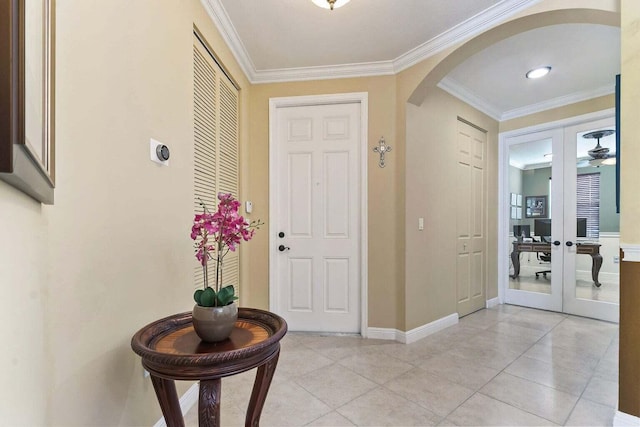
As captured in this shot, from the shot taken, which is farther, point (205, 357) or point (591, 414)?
point (591, 414)

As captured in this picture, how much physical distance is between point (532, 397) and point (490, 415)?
0.43 m

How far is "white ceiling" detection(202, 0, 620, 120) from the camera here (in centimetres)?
218

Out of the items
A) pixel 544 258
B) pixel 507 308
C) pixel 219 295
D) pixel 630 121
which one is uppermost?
pixel 630 121

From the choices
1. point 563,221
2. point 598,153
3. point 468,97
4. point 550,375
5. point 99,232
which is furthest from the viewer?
point 563,221

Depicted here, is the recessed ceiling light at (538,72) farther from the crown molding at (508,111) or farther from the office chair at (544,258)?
the office chair at (544,258)

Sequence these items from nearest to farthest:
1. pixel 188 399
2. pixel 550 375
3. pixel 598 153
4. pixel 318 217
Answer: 1. pixel 188 399
2. pixel 550 375
3. pixel 318 217
4. pixel 598 153

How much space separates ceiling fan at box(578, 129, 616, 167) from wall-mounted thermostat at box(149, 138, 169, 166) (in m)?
4.40

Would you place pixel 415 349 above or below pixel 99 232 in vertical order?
below

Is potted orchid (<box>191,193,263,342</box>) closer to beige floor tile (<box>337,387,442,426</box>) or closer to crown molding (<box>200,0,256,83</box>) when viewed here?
beige floor tile (<box>337,387,442,426</box>)

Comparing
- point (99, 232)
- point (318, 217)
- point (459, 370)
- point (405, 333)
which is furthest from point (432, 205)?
point (99, 232)

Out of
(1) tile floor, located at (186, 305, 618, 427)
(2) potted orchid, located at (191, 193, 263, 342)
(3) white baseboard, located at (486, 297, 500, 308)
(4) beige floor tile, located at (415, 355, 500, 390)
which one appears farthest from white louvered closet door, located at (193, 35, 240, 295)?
(3) white baseboard, located at (486, 297, 500, 308)

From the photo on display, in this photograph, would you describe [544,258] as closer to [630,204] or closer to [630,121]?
[630,204]

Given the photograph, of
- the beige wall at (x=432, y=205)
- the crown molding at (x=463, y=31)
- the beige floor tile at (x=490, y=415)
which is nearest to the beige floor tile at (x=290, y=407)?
the beige floor tile at (x=490, y=415)

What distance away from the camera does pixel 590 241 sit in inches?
138
